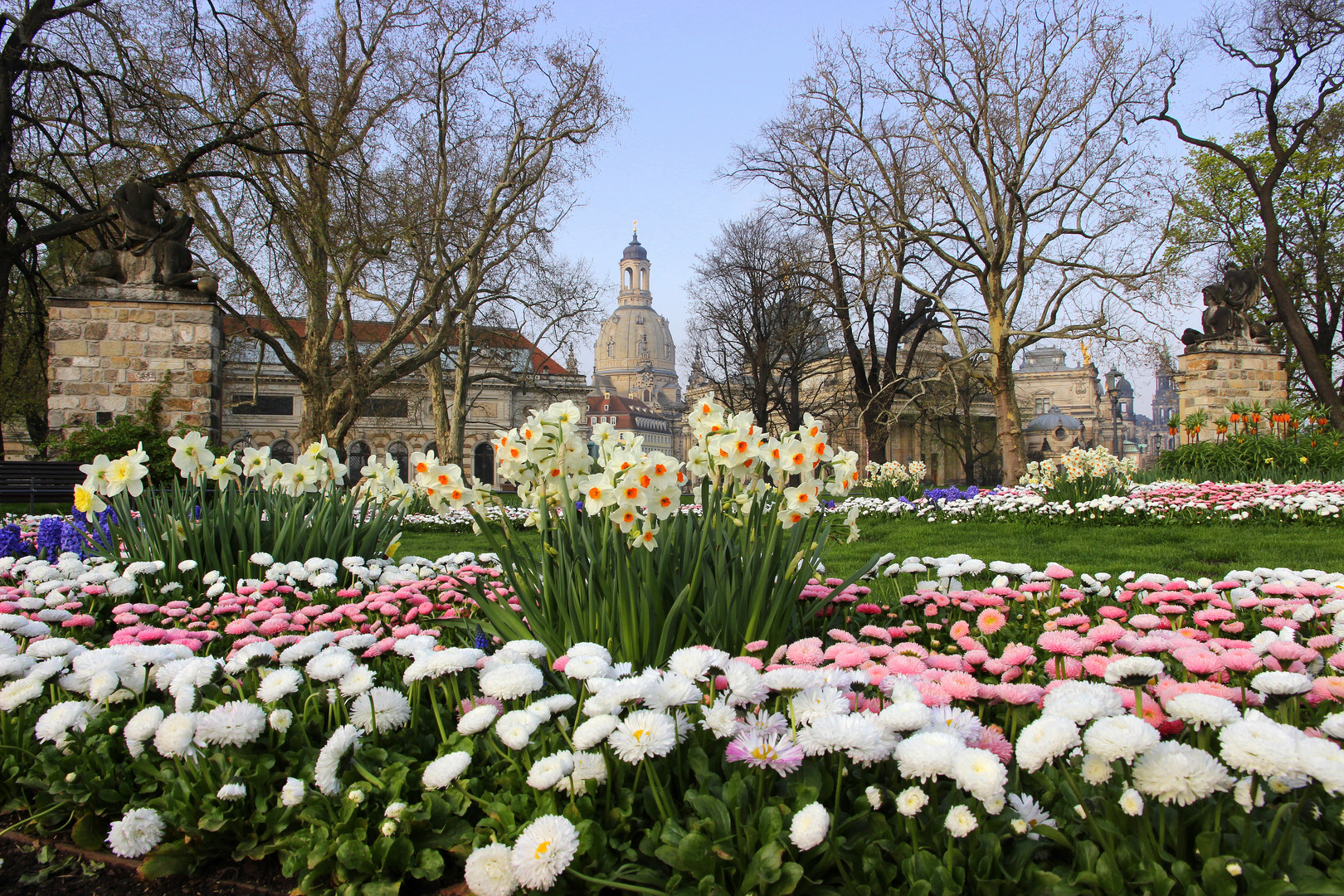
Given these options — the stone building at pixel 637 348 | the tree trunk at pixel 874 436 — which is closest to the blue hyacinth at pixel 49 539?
the tree trunk at pixel 874 436

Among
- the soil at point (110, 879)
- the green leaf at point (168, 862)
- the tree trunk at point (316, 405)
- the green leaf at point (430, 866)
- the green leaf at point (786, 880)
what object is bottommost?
the soil at point (110, 879)

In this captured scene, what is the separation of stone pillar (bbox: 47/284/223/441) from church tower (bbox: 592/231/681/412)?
131867 millimetres

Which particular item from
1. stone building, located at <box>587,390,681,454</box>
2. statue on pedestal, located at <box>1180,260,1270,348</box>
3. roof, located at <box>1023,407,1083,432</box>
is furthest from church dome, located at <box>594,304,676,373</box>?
statue on pedestal, located at <box>1180,260,1270,348</box>

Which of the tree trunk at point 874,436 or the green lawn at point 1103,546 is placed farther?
the tree trunk at point 874,436

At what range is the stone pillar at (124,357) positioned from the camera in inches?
422

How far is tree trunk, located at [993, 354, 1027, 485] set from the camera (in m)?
17.3

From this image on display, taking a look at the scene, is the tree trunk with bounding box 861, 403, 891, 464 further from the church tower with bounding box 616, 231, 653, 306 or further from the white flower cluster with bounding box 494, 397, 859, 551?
the church tower with bounding box 616, 231, 653, 306

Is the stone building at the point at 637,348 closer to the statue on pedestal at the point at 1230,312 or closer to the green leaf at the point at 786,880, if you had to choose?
the statue on pedestal at the point at 1230,312

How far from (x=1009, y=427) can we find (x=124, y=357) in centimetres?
1595

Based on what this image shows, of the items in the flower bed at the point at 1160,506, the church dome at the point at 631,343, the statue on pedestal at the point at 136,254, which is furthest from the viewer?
the church dome at the point at 631,343

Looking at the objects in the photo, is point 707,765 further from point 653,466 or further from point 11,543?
point 11,543

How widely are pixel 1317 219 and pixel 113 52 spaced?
3034 centimetres

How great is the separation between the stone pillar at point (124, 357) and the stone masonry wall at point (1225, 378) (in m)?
18.6

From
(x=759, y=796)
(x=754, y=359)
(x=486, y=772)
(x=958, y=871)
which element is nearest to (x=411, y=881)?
(x=486, y=772)
